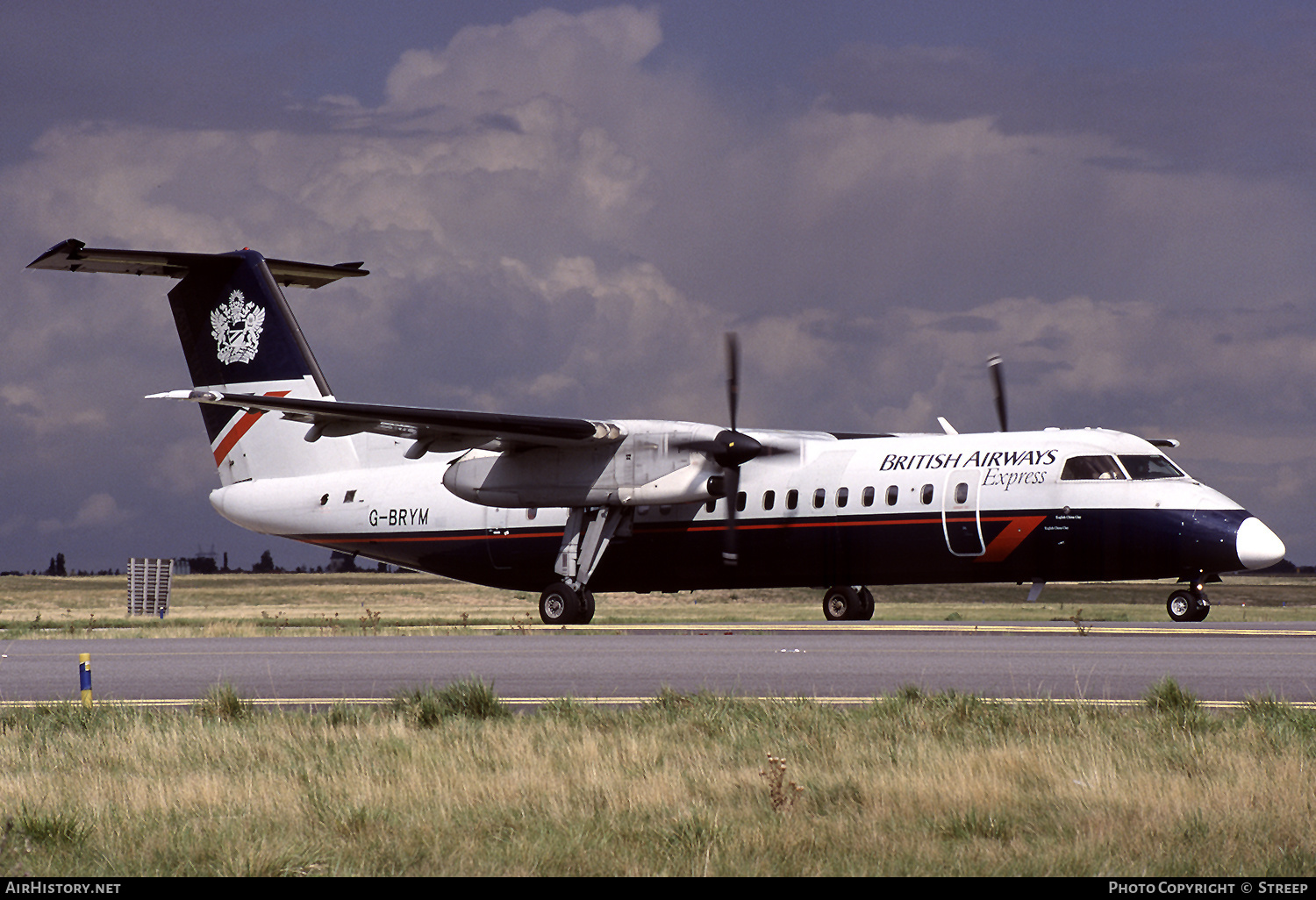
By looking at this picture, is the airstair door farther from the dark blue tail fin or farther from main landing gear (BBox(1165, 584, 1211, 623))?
the dark blue tail fin

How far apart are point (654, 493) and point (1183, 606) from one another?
11.4m

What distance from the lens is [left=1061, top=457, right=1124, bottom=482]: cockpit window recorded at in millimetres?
27094

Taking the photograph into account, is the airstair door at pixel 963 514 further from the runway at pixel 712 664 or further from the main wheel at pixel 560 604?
the main wheel at pixel 560 604

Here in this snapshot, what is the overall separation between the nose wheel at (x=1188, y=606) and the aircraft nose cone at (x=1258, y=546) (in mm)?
1994

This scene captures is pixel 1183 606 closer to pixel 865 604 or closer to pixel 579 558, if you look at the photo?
pixel 865 604

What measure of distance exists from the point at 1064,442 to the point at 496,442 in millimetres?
12372

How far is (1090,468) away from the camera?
89.2 feet

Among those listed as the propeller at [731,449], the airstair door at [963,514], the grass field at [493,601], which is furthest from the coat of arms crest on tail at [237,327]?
the airstair door at [963,514]

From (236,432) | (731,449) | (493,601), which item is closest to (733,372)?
(731,449)

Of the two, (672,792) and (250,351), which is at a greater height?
(250,351)

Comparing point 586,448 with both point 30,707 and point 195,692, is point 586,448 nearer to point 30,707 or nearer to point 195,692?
point 195,692

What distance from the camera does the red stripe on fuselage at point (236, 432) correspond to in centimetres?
3656

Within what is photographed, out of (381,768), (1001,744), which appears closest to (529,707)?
(381,768)

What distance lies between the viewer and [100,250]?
32594mm
